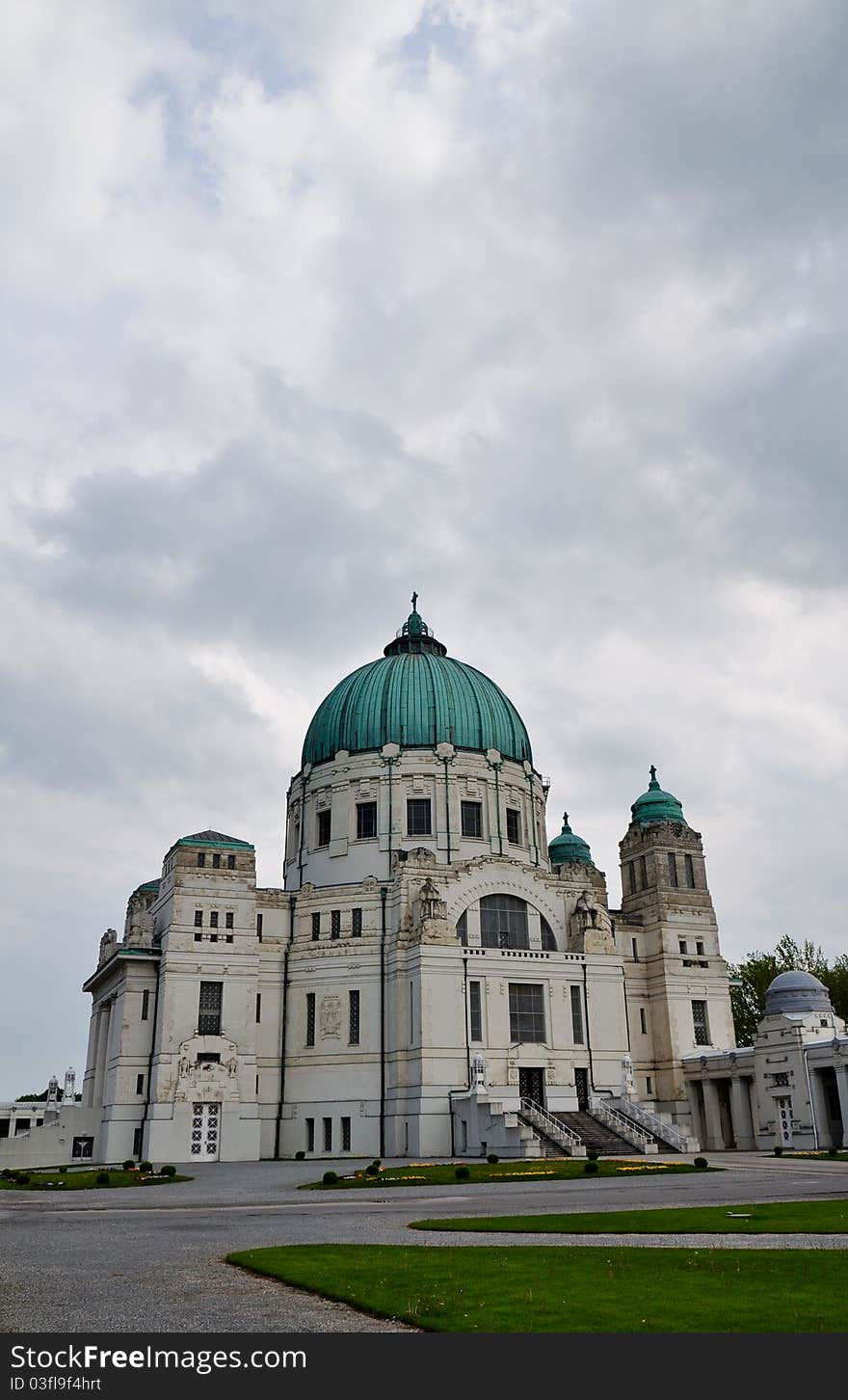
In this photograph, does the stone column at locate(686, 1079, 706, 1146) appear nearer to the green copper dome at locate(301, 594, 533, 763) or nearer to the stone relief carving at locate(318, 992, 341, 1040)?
the stone relief carving at locate(318, 992, 341, 1040)

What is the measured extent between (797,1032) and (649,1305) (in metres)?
58.2

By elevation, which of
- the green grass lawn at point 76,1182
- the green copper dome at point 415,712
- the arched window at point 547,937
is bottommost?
the green grass lawn at point 76,1182

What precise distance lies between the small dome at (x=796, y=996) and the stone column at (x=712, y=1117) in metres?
9.54

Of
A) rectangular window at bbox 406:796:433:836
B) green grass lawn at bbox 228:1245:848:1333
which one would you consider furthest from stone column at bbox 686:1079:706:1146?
green grass lawn at bbox 228:1245:848:1333

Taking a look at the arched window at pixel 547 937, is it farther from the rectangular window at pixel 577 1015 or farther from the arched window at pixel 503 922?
the rectangular window at pixel 577 1015

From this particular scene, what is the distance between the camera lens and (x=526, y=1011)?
73.1 m

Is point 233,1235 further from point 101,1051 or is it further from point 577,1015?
point 101,1051

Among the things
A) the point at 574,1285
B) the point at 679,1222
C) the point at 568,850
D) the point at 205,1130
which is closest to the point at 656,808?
the point at 568,850

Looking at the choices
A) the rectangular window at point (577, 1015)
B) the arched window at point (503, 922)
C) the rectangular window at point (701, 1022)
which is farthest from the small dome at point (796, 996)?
the arched window at point (503, 922)

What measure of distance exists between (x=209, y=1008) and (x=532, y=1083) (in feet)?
70.7

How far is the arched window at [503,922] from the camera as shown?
76.7m

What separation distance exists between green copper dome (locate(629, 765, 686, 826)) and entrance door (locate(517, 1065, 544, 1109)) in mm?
23557

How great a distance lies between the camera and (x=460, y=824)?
81.9 m

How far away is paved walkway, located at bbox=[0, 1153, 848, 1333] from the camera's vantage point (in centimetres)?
1311
